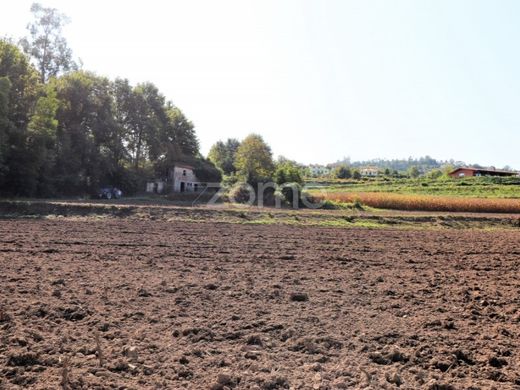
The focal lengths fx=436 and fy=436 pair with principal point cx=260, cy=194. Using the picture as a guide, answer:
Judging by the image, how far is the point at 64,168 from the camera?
39812mm

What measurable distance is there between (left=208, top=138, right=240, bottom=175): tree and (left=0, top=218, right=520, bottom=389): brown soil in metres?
65.0

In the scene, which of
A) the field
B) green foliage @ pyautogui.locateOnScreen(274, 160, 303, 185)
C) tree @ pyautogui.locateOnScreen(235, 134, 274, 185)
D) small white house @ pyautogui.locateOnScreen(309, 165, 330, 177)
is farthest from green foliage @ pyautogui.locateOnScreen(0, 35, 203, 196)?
small white house @ pyautogui.locateOnScreen(309, 165, 330, 177)

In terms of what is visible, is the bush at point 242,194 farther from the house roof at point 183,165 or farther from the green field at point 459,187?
the green field at point 459,187

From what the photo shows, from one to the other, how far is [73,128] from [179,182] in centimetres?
1706

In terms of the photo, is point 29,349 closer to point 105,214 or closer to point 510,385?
point 510,385

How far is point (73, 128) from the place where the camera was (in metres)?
42.5

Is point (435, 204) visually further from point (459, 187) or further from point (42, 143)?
point (42, 143)

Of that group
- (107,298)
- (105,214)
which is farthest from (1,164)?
(107,298)

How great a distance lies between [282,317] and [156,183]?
50.2m

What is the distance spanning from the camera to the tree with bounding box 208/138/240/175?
81.9m

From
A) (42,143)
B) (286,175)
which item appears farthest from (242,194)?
(42,143)

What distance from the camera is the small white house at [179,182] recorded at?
55419 millimetres

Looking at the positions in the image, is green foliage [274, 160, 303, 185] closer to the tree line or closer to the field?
the field

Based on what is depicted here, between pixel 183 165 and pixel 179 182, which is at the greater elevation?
pixel 183 165
